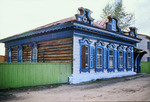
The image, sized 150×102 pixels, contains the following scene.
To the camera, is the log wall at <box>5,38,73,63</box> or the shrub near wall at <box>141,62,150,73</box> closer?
the log wall at <box>5,38,73,63</box>

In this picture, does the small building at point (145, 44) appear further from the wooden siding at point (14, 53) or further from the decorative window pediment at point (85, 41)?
the wooden siding at point (14, 53)

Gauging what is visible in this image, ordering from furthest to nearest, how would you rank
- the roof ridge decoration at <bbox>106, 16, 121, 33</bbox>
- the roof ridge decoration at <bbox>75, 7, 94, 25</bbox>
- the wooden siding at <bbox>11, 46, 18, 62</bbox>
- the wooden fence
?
the wooden siding at <bbox>11, 46, 18, 62</bbox>
the roof ridge decoration at <bbox>106, 16, 121, 33</bbox>
the roof ridge decoration at <bbox>75, 7, 94, 25</bbox>
the wooden fence

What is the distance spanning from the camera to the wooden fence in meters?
10.2

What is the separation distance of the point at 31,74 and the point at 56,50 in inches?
179

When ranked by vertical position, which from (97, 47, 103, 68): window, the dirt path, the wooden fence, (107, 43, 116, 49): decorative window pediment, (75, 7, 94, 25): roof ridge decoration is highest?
(75, 7, 94, 25): roof ridge decoration

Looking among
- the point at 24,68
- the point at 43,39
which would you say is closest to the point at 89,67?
the point at 43,39

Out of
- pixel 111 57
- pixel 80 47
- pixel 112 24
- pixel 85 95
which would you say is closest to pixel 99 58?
pixel 111 57

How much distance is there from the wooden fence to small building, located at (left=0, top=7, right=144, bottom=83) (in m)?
0.95

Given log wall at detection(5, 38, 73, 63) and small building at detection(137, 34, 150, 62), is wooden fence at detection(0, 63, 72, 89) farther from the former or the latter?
small building at detection(137, 34, 150, 62)

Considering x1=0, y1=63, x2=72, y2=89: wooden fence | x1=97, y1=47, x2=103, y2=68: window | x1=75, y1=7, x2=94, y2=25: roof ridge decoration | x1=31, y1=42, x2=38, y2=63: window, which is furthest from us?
x1=31, y1=42, x2=38, y2=63: window

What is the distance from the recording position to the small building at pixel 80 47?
1431cm

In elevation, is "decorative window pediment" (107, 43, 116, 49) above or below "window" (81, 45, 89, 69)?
above

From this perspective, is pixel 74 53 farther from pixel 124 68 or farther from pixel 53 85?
pixel 124 68

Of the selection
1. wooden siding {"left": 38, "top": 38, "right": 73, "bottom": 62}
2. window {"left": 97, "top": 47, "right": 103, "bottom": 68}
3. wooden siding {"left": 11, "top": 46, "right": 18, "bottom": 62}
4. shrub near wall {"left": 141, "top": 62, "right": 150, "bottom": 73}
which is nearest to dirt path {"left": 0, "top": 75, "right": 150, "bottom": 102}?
wooden siding {"left": 38, "top": 38, "right": 73, "bottom": 62}
